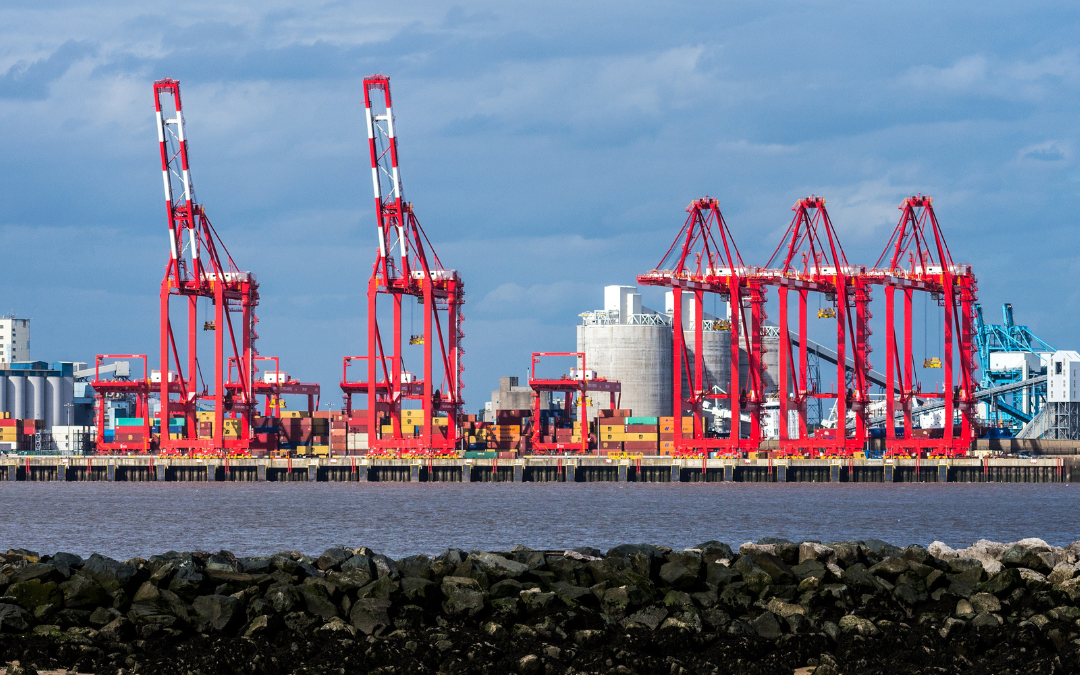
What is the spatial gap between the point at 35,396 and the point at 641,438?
89842mm

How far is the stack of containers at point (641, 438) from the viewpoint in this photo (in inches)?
5197

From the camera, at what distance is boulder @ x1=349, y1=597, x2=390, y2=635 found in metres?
19.4

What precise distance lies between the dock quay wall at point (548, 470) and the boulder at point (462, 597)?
8897cm

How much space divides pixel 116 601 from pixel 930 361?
105 meters

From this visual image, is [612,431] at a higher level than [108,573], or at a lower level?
higher

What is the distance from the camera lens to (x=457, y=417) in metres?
114

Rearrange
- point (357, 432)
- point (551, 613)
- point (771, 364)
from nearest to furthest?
point (551, 613)
point (357, 432)
point (771, 364)

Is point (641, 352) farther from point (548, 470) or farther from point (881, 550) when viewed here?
point (881, 550)

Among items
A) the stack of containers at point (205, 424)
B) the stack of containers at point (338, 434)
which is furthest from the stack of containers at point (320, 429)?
the stack of containers at point (205, 424)

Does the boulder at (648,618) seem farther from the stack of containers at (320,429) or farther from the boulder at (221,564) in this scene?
the stack of containers at (320,429)

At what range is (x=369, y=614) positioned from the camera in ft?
64.1

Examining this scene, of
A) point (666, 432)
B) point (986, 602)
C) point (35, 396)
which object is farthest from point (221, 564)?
point (35, 396)

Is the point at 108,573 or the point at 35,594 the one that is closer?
the point at 35,594

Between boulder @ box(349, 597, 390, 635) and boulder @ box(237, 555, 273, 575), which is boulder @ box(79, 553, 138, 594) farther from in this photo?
boulder @ box(349, 597, 390, 635)
